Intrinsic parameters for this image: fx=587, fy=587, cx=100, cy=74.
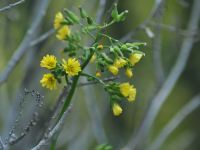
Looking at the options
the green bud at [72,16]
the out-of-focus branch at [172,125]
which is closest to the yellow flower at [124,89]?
the green bud at [72,16]

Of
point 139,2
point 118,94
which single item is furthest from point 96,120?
point 139,2

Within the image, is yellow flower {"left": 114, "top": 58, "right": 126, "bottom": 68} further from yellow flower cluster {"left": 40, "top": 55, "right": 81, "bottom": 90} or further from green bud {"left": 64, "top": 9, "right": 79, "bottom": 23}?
green bud {"left": 64, "top": 9, "right": 79, "bottom": 23}

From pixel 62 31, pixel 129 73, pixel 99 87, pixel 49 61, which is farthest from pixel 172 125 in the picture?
pixel 49 61

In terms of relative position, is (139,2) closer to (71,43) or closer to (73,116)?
(73,116)

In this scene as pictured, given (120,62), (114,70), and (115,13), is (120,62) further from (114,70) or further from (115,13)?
(115,13)

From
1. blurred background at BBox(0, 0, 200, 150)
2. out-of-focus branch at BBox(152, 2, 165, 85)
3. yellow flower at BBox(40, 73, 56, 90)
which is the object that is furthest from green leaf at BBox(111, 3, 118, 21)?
blurred background at BBox(0, 0, 200, 150)

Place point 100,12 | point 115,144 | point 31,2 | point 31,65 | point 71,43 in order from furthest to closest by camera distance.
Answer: point 115,144, point 31,2, point 31,65, point 100,12, point 71,43
